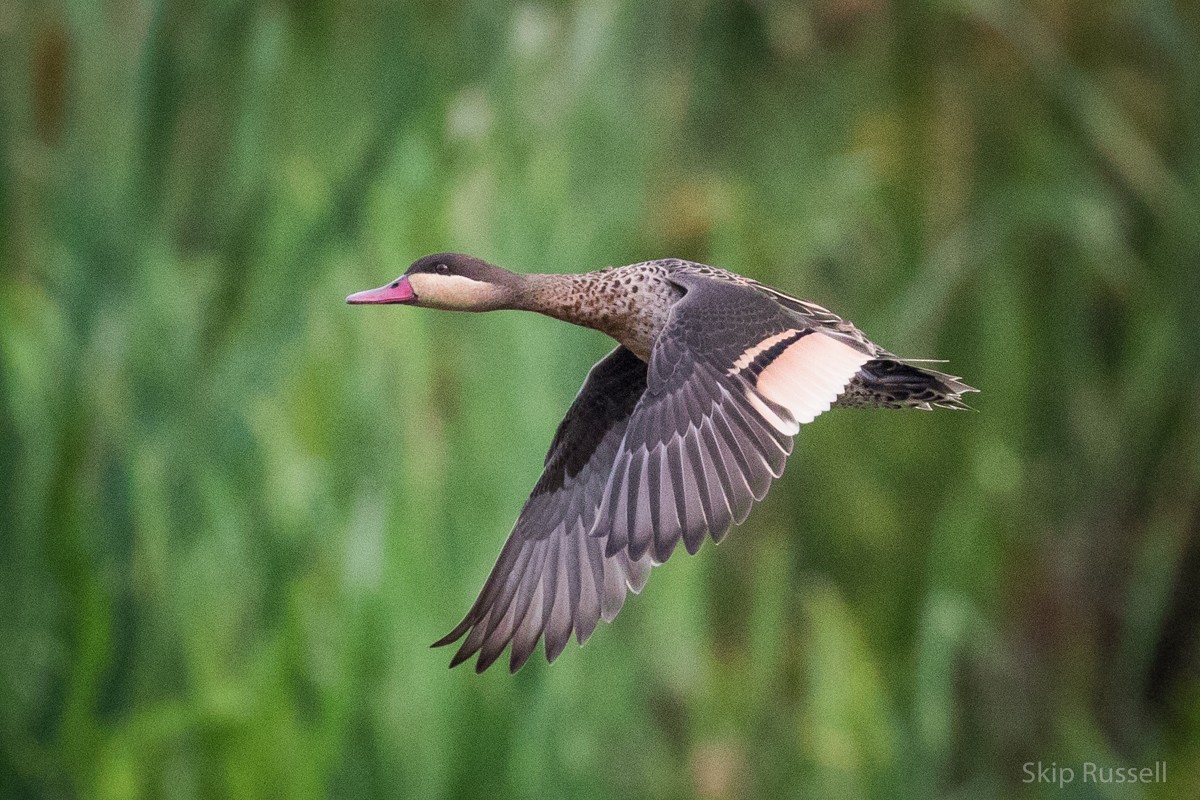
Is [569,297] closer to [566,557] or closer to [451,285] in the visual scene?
[451,285]

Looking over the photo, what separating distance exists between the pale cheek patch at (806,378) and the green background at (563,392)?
1553 millimetres

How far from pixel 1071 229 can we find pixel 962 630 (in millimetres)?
1177

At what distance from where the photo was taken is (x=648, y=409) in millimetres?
3572

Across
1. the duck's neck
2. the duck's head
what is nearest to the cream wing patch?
the duck's neck

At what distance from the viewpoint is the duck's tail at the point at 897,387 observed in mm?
3791

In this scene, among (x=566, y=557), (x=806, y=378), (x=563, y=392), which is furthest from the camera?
(x=563, y=392)

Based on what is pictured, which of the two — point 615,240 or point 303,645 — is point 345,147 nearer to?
point 615,240

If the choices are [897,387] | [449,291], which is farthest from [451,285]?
[897,387]

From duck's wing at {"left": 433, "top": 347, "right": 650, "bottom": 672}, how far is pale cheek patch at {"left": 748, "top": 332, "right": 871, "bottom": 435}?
1.24 ft

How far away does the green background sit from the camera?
5.12 m

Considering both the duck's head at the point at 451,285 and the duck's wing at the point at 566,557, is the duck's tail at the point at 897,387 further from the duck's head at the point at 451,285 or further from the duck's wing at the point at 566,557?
the duck's head at the point at 451,285

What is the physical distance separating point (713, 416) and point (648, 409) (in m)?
0.11

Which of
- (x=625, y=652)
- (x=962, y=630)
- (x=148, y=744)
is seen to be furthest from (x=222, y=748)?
(x=962, y=630)

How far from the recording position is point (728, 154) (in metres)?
6.14
